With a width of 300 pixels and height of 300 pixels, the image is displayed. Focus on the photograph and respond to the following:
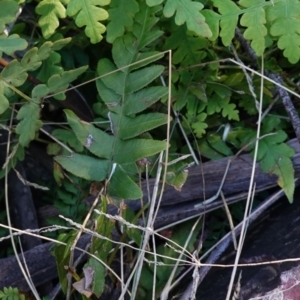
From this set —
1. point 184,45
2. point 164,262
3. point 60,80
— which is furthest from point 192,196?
point 60,80

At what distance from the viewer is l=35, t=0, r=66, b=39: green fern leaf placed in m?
1.80

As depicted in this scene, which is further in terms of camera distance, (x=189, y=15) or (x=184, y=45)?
(x=184, y=45)

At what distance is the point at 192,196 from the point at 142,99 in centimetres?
51

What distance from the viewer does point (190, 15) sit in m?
1.74

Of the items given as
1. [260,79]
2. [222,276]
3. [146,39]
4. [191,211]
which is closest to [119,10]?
[146,39]

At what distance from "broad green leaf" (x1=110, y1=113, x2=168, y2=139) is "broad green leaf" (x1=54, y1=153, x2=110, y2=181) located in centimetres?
12

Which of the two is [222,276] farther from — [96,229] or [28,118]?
[28,118]

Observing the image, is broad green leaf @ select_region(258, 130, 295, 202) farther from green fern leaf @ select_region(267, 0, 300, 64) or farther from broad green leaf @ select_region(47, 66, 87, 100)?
broad green leaf @ select_region(47, 66, 87, 100)

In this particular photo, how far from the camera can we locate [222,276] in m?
2.00

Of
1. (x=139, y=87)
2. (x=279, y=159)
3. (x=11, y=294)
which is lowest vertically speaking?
(x=11, y=294)

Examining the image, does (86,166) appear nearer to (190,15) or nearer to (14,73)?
(14,73)

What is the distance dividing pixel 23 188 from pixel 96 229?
67 cm

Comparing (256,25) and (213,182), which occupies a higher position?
(256,25)

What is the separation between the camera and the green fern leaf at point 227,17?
6.02 feet
